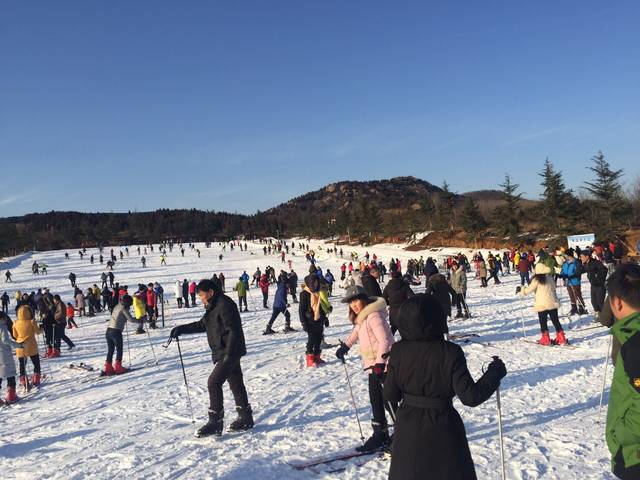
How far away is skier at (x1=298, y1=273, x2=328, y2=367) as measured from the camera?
28.9 feet

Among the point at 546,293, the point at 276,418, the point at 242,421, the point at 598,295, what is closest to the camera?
the point at 242,421

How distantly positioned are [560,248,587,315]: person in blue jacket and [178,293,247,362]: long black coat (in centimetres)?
917

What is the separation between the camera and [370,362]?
15.5ft

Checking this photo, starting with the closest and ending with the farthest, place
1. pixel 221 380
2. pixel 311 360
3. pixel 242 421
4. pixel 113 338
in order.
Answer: pixel 221 380 < pixel 242 421 < pixel 311 360 < pixel 113 338

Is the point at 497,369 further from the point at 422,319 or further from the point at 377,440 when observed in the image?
the point at 377,440

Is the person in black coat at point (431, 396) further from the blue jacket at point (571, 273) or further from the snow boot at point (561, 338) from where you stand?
the blue jacket at point (571, 273)

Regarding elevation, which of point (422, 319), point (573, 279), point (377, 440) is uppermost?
point (422, 319)

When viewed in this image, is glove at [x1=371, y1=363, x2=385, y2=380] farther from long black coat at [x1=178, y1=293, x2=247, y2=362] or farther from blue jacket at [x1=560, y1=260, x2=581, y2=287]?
blue jacket at [x1=560, y1=260, x2=581, y2=287]

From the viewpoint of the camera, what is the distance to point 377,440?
483 centimetres

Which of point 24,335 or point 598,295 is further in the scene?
point 598,295

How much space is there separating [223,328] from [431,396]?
3184mm

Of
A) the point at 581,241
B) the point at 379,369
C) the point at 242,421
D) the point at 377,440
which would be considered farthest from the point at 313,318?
the point at 581,241

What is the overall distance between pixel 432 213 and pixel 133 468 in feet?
220

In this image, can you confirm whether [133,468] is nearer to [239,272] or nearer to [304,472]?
Result: [304,472]
